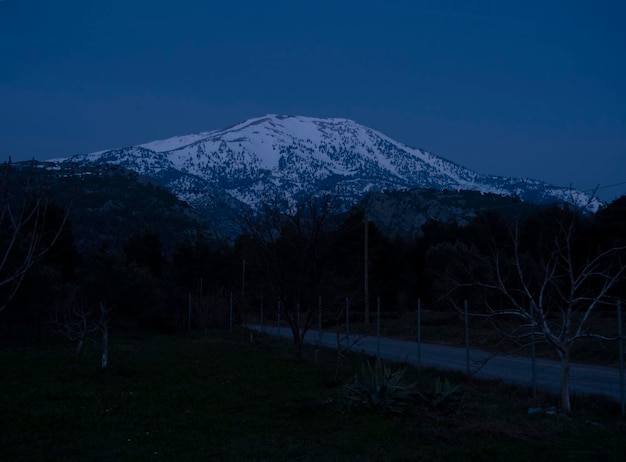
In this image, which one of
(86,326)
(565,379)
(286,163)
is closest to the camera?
(565,379)

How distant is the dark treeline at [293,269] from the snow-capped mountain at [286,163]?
6662 cm

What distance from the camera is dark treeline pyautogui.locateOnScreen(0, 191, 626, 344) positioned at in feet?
63.1

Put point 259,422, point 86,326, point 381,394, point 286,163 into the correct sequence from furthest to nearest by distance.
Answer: point 286,163 < point 86,326 < point 381,394 < point 259,422

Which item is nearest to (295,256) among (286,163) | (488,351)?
(488,351)

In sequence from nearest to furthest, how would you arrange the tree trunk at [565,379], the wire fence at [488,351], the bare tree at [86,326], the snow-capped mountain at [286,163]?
the tree trunk at [565,379] → the wire fence at [488,351] → the bare tree at [86,326] → the snow-capped mountain at [286,163]

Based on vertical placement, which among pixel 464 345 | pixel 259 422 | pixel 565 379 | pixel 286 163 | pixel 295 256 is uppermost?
pixel 286 163

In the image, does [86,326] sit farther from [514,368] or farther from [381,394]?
[381,394]

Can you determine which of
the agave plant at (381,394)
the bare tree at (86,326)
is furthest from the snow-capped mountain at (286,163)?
the agave plant at (381,394)

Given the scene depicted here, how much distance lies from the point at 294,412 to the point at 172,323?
954 inches

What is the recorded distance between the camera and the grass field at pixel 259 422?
23.7 ft

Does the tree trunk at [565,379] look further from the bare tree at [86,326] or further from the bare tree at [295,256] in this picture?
the bare tree at [86,326]

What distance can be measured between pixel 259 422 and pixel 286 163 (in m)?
148

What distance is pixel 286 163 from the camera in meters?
156

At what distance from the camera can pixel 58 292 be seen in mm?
26688
